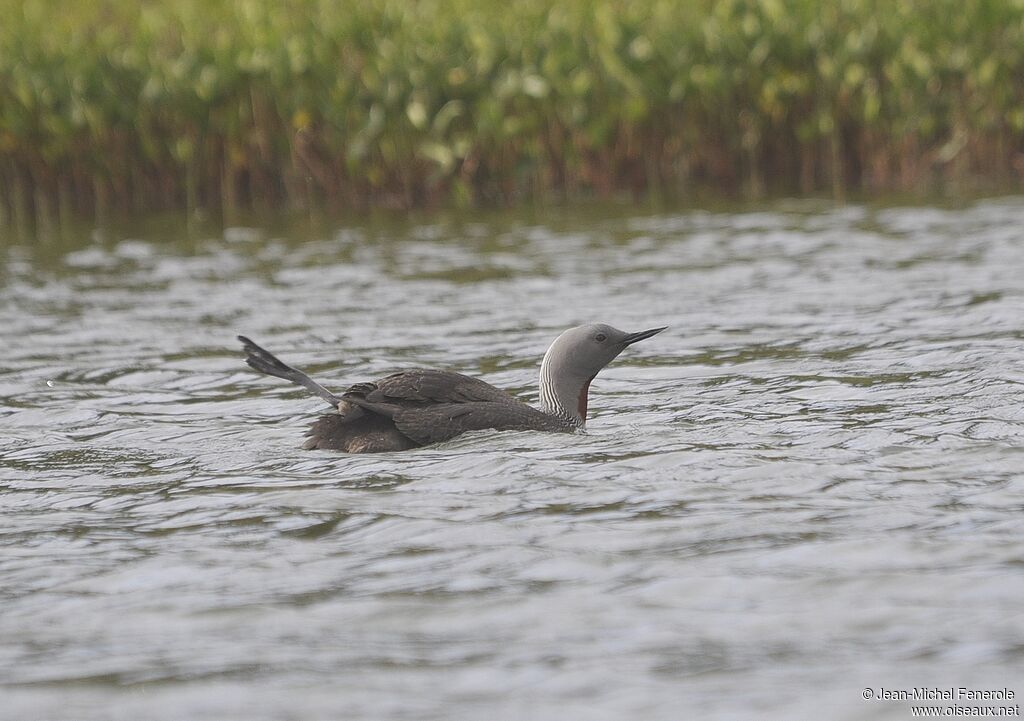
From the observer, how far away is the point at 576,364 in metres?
7.96

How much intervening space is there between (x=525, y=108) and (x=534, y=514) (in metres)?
11.5

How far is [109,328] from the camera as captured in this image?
458 inches

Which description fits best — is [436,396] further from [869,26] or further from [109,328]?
[869,26]

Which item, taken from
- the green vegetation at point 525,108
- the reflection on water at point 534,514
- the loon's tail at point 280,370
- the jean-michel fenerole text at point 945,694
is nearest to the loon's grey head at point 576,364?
the reflection on water at point 534,514

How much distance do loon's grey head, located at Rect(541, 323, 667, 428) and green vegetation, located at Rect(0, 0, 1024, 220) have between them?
29.6 feet

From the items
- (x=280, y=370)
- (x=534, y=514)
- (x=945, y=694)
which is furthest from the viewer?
(x=280, y=370)

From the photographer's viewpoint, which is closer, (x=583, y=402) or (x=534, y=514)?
(x=534, y=514)

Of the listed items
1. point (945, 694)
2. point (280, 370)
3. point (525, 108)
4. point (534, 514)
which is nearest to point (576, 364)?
point (280, 370)

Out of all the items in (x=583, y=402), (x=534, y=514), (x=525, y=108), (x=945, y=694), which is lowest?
(x=945, y=694)

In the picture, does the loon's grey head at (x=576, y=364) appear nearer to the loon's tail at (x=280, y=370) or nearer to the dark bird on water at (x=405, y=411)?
the dark bird on water at (x=405, y=411)

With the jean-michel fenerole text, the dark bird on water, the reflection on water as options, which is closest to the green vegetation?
the reflection on water

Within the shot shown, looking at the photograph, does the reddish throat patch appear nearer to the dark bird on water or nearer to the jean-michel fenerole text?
the dark bird on water

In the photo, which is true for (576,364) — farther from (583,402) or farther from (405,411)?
(405,411)

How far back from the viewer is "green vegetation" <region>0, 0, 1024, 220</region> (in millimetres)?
16984
